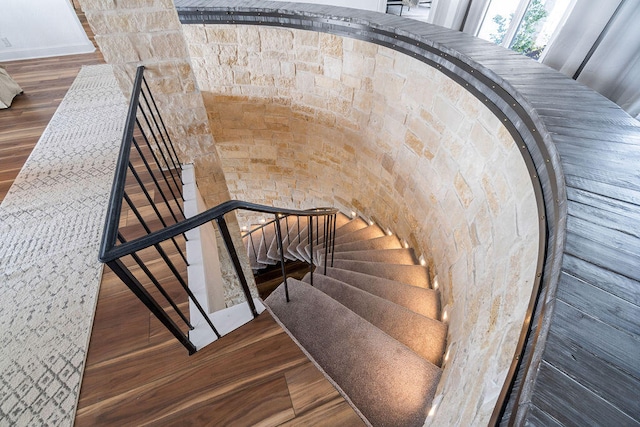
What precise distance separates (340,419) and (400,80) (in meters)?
2.38

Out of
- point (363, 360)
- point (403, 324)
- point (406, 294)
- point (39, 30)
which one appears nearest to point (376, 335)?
point (363, 360)

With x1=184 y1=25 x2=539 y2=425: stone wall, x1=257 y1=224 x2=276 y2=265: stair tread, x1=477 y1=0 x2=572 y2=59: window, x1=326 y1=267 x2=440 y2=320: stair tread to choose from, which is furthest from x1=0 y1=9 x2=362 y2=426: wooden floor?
x1=477 y1=0 x2=572 y2=59: window

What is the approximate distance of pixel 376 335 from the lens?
5.70 feet

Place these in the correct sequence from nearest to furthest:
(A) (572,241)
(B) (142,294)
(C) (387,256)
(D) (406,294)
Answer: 1. (A) (572,241)
2. (B) (142,294)
3. (D) (406,294)
4. (C) (387,256)

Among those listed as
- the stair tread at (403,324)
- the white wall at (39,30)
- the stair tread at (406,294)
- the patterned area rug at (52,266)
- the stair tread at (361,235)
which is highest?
the white wall at (39,30)

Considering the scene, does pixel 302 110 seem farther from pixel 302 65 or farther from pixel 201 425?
pixel 201 425

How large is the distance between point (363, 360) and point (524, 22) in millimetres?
3120

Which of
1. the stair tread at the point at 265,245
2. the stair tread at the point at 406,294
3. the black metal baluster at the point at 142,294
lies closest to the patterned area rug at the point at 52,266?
the black metal baluster at the point at 142,294

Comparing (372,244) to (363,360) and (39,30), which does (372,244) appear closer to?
(363,360)

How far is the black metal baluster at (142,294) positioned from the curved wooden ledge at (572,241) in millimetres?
1079

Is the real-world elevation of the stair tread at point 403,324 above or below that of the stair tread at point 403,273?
above

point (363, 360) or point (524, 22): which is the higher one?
point (524, 22)

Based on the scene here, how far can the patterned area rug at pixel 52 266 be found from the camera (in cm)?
121

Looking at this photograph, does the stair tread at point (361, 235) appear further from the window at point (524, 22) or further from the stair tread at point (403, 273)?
the window at point (524, 22)
